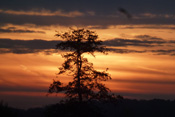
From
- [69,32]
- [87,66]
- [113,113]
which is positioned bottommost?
[113,113]

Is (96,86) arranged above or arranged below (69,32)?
below

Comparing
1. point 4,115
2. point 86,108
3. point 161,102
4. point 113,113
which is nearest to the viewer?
point 86,108

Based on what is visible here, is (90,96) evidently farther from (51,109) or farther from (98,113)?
(51,109)

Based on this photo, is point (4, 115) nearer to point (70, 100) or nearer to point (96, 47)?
point (70, 100)

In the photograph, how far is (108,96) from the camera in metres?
34.1

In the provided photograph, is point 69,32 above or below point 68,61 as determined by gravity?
above

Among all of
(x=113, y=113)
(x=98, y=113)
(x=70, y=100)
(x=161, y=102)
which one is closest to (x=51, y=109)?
(x=70, y=100)

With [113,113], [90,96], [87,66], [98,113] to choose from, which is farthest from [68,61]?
[113,113]

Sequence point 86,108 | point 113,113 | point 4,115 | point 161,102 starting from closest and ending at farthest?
point 86,108, point 4,115, point 113,113, point 161,102

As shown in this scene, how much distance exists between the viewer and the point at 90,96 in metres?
33.5

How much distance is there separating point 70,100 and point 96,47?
20.5 feet

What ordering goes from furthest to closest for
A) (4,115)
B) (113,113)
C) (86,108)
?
(113,113) < (4,115) < (86,108)

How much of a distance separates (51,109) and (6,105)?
5.82 metres

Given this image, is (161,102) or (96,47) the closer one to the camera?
(96,47)
